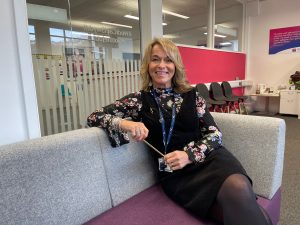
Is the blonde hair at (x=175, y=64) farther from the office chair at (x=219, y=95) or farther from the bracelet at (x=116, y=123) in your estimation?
the office chair at (x=219, y=95)

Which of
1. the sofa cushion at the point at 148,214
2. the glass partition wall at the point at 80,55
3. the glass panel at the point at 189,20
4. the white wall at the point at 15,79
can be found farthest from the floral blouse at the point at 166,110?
the glass panel at the point at 189,20

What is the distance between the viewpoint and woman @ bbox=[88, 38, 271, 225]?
43.3 inches

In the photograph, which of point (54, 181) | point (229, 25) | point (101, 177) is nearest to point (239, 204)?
point (101, 177)

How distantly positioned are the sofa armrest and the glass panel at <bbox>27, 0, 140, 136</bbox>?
179 centimetres

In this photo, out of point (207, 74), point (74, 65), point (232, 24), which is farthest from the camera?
point (232, 24)

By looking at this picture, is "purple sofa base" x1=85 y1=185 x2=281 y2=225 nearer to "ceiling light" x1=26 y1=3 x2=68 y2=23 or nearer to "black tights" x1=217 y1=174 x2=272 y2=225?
"black tights" x1=217 y1=174 x2=272 y2=225

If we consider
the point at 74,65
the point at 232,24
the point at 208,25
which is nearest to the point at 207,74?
the point at 208,25

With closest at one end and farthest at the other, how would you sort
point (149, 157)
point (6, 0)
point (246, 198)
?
point (246, 198)
point (149, 157)
point (6, 0)

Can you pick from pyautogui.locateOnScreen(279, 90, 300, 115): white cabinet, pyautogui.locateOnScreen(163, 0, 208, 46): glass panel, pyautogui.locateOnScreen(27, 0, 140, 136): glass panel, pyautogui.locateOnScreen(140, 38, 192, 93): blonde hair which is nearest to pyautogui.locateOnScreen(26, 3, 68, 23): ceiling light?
pyautogui.locateOnScreen(27, 0, 140, 136): glass panel

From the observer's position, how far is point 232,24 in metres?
6.15

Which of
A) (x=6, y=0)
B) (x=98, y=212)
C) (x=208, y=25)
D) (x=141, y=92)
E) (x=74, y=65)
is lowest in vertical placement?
(x=98, y=212)

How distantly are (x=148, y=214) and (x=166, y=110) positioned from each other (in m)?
0.61

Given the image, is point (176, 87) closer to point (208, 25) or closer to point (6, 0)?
point (6, 0)

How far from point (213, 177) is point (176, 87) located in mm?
645
